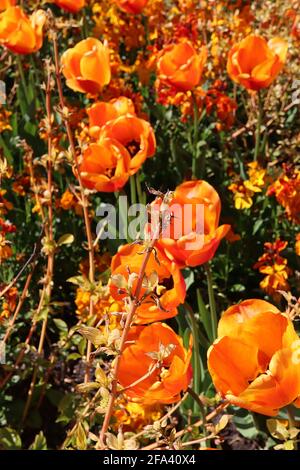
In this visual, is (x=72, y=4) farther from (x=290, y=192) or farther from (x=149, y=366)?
(x=149, y=366)

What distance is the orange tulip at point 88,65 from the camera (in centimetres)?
161

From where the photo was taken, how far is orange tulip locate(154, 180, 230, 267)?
1.02 m

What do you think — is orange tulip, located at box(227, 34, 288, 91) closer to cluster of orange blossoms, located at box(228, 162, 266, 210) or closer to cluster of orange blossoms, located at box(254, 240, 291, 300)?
cluster of orange blossoms, located at box(228, 162, 266, 210)

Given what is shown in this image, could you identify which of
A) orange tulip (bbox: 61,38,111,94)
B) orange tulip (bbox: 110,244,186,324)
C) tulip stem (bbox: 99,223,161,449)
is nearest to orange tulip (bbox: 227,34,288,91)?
orange tulip (bbox: 61,38,111,94)

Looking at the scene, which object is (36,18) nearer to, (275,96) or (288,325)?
(275,96)

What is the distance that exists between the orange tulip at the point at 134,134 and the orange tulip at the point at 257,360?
1.99 feet

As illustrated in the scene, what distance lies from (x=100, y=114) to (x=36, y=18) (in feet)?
1.79

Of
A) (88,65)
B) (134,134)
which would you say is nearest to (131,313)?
(134,134)

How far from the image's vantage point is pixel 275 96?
2.46 metres

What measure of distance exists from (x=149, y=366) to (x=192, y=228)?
306mm

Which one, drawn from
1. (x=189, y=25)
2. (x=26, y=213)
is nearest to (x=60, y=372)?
(x=26, y=213)

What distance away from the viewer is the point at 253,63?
1.78 m

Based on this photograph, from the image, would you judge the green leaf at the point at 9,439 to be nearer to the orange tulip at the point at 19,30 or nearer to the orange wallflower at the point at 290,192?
the orange wallflower at the point at 290,192
